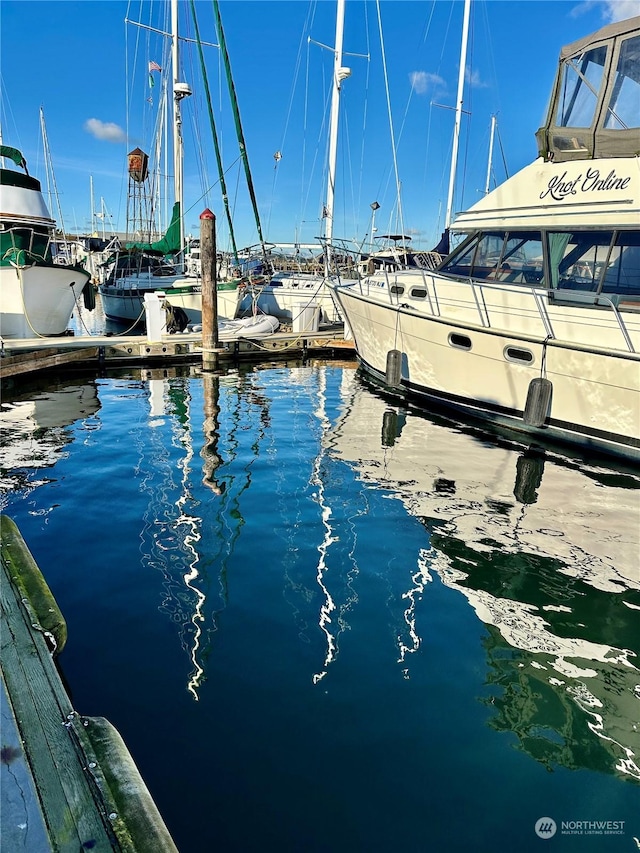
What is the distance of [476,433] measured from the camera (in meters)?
9.61

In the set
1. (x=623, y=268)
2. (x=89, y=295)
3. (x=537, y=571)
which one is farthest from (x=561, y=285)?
(x=89, y=295)

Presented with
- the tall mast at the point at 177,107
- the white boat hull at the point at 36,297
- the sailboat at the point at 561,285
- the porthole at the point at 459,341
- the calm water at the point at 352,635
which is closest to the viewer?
the calm water at the point at 352,635

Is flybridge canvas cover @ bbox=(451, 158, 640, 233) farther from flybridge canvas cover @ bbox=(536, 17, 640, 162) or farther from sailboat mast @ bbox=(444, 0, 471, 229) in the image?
sailboat mast @ bbox=(444, 0, 471, 229)

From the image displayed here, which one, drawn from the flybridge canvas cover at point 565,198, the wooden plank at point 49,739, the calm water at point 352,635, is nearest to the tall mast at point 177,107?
the flybridge canvas cover at point 565,198

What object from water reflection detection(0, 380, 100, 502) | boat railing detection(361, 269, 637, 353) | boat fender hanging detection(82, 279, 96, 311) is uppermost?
boat railing detection(361, 269, 637, 353)

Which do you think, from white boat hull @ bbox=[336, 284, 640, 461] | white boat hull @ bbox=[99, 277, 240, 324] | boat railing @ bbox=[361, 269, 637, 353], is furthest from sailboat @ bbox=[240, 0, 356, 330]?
white boat hull @ bbox=[336, 284, 640, 461]

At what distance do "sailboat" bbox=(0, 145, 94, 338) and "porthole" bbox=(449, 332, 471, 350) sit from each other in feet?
39.2

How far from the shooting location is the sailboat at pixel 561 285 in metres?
8.09

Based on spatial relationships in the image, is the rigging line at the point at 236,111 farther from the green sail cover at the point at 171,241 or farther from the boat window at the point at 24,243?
the boat window at the point at 24,243

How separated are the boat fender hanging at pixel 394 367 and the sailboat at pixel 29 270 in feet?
34.4

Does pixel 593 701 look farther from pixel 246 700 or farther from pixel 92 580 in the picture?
pixel 92 580

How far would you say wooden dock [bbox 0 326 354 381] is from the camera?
512 inches

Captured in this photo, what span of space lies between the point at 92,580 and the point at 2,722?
2.40 meters

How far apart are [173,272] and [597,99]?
19.3m
